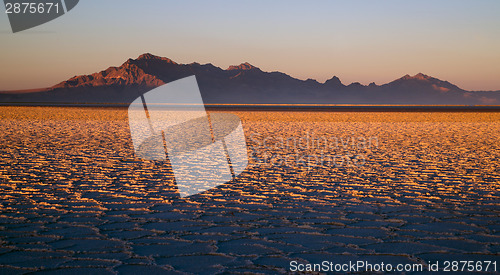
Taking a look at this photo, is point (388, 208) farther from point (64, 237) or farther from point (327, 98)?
point (327, 98)

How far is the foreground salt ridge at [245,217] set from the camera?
3168 mm

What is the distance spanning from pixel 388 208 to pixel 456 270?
172 cm

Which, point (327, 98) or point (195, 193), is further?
point (327, 98)

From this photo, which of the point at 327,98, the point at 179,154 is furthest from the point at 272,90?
the point at 179,154

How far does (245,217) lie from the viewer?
4254 mm

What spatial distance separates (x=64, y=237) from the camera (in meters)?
3.57
